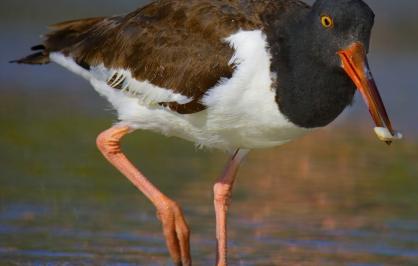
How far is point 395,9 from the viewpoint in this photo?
17.2 meters

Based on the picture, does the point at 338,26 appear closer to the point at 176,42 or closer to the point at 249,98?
the point at 249,98

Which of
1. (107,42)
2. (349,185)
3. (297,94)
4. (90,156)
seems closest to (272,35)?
(297,94)

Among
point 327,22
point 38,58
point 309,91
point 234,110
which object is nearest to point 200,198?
point 38,58

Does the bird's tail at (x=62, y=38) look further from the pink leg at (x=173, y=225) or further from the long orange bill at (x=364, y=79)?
the long orange bill at (x=364, y=79)

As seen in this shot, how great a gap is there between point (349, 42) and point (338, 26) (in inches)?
5.1

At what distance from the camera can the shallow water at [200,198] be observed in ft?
26.7

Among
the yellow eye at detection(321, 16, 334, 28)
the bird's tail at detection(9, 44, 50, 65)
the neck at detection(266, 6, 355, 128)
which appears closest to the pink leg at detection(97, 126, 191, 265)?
the neck at detection(266, 6, 355, 128)

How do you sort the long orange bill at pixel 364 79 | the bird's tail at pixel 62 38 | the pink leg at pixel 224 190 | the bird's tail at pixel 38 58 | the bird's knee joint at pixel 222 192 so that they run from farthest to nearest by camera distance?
the bird's tail at pixel 38 58 → the bird's tail at pixel 62 38 → the bird's knee joint at pixel 222 192 → the pink leg at pixel 224 190 → the long orange bill at pixel 364 79

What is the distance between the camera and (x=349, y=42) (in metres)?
6.95

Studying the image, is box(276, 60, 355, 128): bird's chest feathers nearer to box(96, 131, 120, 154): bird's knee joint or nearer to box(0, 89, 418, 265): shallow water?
box(0, 89, 418, 265): shallow water

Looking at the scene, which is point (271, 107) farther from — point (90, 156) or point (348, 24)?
point (90, 156)

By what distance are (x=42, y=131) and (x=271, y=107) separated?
528 centimetres

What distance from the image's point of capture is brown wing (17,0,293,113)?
7273mm

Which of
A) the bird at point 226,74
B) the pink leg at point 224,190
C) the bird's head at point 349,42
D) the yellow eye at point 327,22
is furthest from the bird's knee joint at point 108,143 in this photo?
the yellow eye at point 327,22
